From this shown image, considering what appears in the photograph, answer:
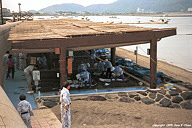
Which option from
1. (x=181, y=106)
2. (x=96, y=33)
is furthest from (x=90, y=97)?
(x=181, y=106)

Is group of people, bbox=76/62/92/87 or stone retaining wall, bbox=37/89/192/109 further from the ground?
group of people, bbox=76/62/92/87

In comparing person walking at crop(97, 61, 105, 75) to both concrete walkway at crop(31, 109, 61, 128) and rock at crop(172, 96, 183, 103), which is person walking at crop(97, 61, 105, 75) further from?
concrete walkway at crop(31, 109, 61, 128)

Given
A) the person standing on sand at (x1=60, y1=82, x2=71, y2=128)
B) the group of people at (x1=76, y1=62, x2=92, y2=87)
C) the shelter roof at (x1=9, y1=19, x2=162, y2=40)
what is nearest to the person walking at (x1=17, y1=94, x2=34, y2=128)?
the person standing on sand at (x1=60, y1=82, x2=71, y2=128)

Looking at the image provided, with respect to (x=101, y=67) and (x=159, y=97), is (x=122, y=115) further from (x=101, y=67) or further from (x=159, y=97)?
(x=101, y=67)

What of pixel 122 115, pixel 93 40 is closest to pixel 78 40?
pixel 93 40

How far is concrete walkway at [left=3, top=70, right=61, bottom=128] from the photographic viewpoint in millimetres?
8000

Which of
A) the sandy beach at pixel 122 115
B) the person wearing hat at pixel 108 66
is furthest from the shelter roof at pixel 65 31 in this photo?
the sandy beach at pixel 122 115

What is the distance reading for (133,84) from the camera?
13.1 metres

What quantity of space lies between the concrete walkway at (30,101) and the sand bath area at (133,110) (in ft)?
1.88

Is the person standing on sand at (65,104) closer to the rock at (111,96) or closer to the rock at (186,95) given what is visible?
the rock at (111,96)

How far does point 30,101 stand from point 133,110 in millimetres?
4508

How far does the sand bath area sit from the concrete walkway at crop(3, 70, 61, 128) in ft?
1.88

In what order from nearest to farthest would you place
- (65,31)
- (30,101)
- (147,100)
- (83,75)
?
(30,101) → (147,100) → (83,75) → (65,31)

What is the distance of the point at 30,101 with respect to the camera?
1038 centimetres
